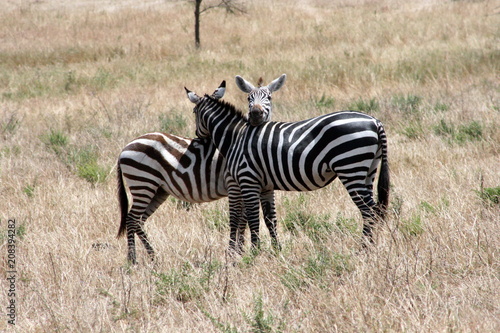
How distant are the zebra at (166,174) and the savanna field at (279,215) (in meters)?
0.37

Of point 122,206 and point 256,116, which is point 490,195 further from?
point 122,206

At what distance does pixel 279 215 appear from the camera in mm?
6992

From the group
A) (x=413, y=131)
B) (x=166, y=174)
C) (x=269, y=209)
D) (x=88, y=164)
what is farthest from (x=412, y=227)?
(x=88, y=164)

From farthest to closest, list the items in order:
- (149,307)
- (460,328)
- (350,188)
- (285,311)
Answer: (350,188) → (149,307) → (285,311) → (460,328)

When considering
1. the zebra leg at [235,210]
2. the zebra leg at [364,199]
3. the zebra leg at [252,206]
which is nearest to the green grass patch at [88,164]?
the zebra leg at [235,210]

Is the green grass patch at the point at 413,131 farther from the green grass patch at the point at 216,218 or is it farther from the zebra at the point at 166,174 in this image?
the zebra at the point at 166,174

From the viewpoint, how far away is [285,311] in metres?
4.09

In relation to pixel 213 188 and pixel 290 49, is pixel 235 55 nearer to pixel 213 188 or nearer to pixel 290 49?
pixel 290 49

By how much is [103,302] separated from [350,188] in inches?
98.9

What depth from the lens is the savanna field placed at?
13.3 ft

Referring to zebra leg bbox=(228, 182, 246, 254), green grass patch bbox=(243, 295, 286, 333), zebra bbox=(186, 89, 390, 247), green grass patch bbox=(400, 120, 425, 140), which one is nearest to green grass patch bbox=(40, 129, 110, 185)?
zebra leg bbox=(228, 182, 246, 254)

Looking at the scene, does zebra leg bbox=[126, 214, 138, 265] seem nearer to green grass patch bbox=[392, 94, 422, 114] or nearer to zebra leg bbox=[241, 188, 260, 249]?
zebra leg bbox=[241, 188, 260, 249]

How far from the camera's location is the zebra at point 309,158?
5.29m

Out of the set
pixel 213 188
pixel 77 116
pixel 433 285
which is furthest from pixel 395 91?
pixel 433 285
